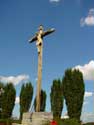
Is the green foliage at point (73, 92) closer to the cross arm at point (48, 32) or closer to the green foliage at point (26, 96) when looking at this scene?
the green foliage at point (26, 96)

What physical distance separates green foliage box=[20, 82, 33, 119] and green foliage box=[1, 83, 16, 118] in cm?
135

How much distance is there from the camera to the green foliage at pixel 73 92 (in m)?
44.6

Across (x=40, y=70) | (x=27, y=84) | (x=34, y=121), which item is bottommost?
(x=34, y=121)

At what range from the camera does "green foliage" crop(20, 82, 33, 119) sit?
2071 inches

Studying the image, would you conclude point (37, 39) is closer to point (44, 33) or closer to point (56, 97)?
point (44, 33)

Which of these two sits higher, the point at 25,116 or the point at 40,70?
the point at 40,70

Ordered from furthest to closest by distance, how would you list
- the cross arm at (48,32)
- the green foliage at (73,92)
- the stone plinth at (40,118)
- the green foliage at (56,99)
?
the green foliage at (56,99) < the green foliage at (73,92) < the cross arm at (48,32) < the stone plinth at (40,118)

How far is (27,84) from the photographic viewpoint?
181 feet

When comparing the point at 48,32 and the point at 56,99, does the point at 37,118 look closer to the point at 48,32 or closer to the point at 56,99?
the point at 48,32

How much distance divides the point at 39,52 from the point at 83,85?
24.1 m

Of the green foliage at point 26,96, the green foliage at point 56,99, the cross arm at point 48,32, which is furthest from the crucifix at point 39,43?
the green foliage at point 26,96

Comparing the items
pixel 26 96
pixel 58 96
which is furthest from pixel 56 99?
A: pixel 26 96

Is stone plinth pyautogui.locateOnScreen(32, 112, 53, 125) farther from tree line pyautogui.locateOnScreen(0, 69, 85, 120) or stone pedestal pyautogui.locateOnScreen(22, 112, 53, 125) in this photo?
tree line pyautogui.locateOnScreen(0, 69, 85, 120)

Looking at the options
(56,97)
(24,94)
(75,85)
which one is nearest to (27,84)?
(24,94)
